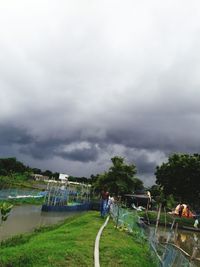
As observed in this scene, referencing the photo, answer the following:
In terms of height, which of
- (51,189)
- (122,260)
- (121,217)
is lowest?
(122,260)

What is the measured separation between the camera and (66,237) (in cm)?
1761

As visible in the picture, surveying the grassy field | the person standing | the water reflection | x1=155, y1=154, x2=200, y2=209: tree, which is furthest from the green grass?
x1=155, y1=154, x2=200, y2=209: tree

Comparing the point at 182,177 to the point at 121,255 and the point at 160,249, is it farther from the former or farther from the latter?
the point at 121,255

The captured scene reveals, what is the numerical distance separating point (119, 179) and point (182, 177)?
2073 centimetres

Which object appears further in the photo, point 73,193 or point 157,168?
point 73,193

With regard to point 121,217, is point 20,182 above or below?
above

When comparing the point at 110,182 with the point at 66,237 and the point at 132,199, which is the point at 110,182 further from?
the point at 66,237

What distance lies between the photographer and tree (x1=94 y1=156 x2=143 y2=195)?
7556 centimetres

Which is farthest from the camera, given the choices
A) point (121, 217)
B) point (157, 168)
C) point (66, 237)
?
point (157, 168)

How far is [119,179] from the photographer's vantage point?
76.2m

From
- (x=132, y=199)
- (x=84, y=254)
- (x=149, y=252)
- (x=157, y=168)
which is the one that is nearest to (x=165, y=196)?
(x=157, y=168)

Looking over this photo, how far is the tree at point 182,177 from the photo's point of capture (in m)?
56.3

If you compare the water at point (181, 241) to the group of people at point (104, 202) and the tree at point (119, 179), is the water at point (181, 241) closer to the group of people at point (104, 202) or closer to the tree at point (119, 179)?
the group of people at point (104, 202)

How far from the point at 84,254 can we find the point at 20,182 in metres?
80.1
